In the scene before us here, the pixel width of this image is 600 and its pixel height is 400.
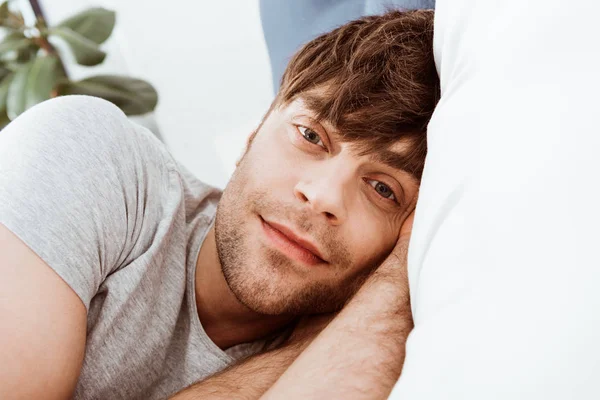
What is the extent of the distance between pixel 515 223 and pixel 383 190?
490mm

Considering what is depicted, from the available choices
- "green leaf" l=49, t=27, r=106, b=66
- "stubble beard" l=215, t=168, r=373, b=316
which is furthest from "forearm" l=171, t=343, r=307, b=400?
"green leaf" l=49, t=27, r=106, b=66

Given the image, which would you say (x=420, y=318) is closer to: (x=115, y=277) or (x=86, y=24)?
(x=115, y=277)

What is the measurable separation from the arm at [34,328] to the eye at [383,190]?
51 cm

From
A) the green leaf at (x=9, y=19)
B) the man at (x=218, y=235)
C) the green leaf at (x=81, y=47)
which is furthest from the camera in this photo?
the green leaf at (x=9, y=19)

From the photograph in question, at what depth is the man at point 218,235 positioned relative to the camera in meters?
0.60

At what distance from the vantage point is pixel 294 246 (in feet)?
2.62

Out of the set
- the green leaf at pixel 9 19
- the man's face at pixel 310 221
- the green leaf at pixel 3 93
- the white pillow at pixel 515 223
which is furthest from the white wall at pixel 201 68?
the white pillow at pixel 515 223

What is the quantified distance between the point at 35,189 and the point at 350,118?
1.64 feet

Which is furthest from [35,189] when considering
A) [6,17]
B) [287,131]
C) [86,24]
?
[6,17]

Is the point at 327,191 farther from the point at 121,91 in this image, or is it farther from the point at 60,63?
the point at 60,63

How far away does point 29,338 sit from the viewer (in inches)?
22.3

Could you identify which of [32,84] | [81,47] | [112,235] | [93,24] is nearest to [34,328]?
[112,235]

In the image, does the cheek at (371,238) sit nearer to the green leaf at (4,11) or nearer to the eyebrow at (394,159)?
the eyebrow at (394,159)

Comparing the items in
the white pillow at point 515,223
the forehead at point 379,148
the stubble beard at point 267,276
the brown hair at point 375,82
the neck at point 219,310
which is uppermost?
the white pillow at point 515,223
